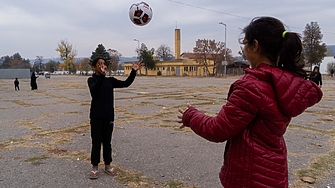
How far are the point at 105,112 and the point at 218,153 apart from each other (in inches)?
97.5

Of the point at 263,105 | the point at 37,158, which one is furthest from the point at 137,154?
the point at 263,105

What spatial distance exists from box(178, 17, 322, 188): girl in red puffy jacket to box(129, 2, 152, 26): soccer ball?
15.1ft

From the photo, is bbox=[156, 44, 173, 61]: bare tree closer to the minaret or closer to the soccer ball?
the minaret

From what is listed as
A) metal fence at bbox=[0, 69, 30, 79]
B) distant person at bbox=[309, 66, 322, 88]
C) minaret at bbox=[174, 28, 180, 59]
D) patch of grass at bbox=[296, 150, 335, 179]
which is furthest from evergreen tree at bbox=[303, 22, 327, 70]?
metal fence at bbox=[0, 69, 30, 79]

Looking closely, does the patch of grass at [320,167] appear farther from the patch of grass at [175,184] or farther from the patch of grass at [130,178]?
the patch of grass at [130,178]

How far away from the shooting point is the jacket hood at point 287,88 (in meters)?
1.76

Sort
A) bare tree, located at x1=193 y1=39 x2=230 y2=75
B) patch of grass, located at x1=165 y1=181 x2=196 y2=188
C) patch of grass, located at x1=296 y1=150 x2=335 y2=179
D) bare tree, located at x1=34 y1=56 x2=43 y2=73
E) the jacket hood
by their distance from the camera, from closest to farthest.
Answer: the jacket hood < patch of grass, located at x1=165 y1=181 x2=196 y2=188 < patch of grass, located at x1=296 y1=150 x2=335 y2=179 < bare tree, located at x1=193 y1=39 x2=230 y2=75 < bare tree, located at x1=34 y1=56 x2=43 y2=73

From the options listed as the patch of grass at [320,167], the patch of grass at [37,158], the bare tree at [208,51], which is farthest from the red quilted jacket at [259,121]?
the bare tree at [208,51]

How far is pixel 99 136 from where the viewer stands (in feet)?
14.4

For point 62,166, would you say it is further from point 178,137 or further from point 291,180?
point 291,180

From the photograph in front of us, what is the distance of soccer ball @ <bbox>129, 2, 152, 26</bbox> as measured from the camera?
243 inches

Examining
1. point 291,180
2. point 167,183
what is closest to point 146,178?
point 167,183

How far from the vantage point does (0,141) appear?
660 cm

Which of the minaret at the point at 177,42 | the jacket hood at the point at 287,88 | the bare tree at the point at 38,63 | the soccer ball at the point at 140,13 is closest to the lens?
the jacket hood at the point at 287,88
